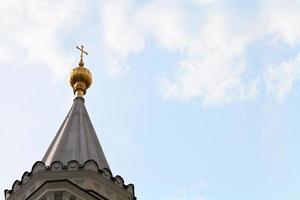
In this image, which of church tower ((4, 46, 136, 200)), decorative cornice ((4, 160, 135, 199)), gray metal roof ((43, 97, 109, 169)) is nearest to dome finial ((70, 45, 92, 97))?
gray metal roof ((43, 97, 109, 169))

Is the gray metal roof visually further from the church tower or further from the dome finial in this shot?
the dome finial

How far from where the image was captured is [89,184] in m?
36.2

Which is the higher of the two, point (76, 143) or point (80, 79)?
point (80, 79)

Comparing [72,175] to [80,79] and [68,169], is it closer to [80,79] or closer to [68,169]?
[68,169]

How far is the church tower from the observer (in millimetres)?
34344

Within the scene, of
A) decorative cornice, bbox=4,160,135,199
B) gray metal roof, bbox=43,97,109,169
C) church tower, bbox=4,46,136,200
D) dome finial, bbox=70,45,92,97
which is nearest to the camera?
church tower, bbox=4,46,136,200

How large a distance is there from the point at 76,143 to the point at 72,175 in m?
2.84

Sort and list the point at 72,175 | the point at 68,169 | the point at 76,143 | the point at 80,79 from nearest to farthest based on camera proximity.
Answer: the point at 72,175
the point at 68,169
the point at 76,143
the point at 80,79

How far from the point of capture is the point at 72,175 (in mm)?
36344

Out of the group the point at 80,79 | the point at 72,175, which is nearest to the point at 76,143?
the point at 72,175

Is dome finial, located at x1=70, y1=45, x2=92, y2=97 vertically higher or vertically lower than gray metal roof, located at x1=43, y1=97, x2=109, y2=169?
higher

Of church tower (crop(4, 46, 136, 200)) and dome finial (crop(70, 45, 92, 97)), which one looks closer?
church tower (crop(4, 46, 136, 200))

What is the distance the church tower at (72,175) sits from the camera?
34.3m

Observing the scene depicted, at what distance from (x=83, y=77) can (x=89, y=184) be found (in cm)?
1012
